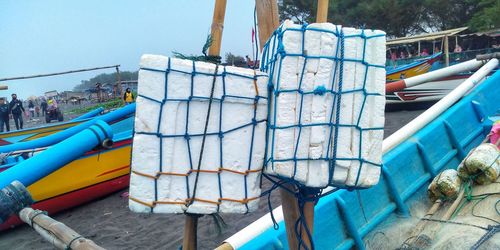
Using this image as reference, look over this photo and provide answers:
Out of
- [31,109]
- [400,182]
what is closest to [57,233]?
[400,182]

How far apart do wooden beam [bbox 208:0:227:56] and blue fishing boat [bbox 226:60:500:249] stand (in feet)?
4.04

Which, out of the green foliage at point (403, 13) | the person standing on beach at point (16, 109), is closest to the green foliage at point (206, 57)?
the person standing on beach at point (16, 109)

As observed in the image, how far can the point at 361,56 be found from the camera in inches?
61.8

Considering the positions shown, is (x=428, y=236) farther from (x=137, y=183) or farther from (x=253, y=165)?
(x=137, y=183)

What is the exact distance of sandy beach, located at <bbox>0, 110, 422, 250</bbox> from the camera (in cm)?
479

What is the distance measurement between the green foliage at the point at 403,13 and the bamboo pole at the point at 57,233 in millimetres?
26912

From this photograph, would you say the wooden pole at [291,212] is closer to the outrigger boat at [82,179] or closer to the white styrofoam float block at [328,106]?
the white styrofoam float block at [328,106]

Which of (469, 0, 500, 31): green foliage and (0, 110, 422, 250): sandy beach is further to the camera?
(469, 0, 500, 31): green foliage

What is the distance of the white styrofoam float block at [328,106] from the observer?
1.53 meters

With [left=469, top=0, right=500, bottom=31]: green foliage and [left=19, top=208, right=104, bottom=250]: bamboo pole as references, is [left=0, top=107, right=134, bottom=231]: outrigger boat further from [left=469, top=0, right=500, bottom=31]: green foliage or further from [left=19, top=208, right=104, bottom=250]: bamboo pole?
Result: [left=469, top=0, right=500, bottom=31]: green foliage

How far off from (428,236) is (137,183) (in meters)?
2.82

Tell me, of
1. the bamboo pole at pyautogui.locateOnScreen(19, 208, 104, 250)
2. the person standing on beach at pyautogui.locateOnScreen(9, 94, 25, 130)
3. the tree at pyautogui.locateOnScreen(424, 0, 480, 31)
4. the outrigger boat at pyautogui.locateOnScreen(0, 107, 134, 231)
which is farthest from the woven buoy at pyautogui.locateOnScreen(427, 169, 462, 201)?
the tree at pyautogui.locateOnScreen(424, 0, 480, 31)

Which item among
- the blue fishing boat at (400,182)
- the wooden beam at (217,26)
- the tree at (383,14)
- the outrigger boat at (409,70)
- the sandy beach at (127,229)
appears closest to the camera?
the wooden beam at (217,26)

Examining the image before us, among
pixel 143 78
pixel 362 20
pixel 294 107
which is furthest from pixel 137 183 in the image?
pixel 362 20
